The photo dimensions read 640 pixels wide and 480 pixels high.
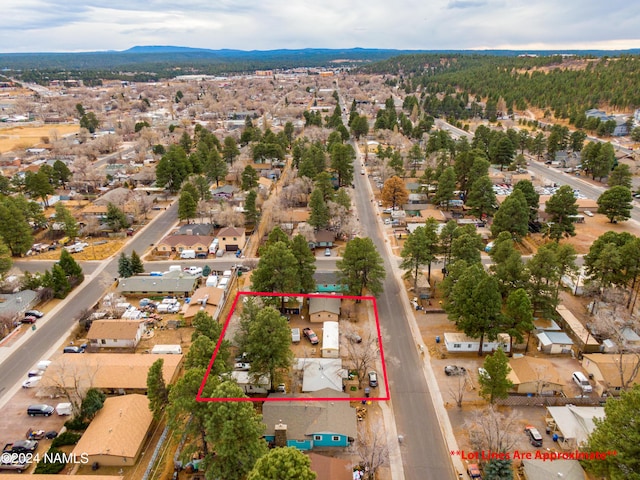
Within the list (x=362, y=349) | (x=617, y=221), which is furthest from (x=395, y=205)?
(x=362, y=349)

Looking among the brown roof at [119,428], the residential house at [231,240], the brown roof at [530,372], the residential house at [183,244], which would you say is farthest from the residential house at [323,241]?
the brown roof at [119,428]

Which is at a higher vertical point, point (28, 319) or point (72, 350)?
point (72, 350)

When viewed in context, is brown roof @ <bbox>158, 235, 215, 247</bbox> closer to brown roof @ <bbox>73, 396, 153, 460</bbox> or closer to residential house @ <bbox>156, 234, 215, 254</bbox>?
residential house @ <bbox>156, 234, 215, 254</bbox>

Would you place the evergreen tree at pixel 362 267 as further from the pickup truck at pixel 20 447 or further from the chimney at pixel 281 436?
the pickup truck at pixel 20 447

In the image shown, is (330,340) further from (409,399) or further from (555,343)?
(555,343)

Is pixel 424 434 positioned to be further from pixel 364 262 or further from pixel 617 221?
pixel 617 221

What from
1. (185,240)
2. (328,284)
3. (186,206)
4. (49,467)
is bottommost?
(185,240)

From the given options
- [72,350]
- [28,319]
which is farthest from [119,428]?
[28,319]
